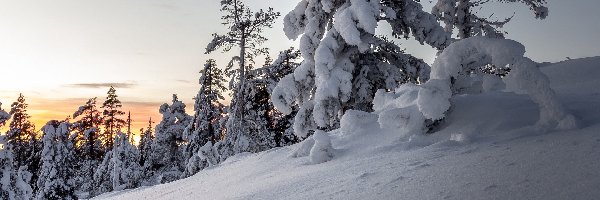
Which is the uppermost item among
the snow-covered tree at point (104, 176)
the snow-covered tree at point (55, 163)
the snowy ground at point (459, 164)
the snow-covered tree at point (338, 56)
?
the snow-covered tree at point (338, 56)

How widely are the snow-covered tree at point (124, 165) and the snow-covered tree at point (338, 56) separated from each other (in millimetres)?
22449

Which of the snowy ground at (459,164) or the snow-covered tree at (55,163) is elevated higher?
the snowy ground at (459,164)

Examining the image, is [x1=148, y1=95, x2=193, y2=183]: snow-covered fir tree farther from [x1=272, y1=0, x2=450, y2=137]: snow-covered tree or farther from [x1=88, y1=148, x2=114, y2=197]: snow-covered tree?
[x1=272, y1=0, x2=450, y2=137]: snow-covered tree

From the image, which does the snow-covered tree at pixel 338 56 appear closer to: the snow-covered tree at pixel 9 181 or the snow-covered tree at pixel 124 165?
the snow-covered tree at pixel 9 181

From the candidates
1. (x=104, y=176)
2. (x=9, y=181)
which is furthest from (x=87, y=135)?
(x=9, y=181)

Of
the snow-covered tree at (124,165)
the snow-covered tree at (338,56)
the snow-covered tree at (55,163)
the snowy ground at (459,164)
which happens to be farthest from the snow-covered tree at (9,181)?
the snow-covered tree at (124,165)

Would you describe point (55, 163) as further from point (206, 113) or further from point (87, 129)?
point (87, 129)

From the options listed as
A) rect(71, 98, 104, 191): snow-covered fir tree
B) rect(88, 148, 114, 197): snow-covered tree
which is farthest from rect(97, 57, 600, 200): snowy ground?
rect(71, 98, 104, 191): snow-covered fir tree

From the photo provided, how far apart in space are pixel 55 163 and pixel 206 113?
9.37 m

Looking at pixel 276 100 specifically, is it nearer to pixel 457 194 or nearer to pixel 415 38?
pixel 415 38

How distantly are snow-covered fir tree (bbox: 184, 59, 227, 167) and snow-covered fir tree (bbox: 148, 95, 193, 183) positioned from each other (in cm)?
1022

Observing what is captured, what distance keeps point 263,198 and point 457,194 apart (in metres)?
2.49

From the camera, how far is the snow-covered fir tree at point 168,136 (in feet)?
136

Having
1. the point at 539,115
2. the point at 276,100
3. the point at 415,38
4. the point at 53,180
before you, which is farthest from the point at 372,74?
the point at 53,180
